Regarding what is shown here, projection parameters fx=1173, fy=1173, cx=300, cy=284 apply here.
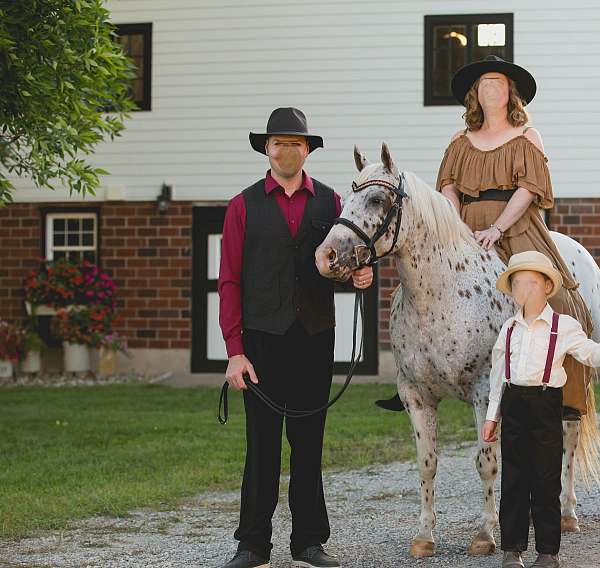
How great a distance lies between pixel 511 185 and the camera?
6297 mm

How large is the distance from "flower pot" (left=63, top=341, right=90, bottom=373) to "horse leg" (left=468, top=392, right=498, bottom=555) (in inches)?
459

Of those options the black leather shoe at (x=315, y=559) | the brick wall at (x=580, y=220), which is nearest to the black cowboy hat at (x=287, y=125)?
the black leather shoe at (x=315, y=559)

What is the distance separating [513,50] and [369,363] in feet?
16.0

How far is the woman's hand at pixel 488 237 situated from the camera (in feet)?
20.1

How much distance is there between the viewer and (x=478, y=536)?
239 inches

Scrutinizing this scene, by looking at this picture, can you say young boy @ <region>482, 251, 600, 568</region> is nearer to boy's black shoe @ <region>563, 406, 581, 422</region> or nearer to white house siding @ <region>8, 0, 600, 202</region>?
boy's black shoe @ <region>563, 406, 581, 422</region>

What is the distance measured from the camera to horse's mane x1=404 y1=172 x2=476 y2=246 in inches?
229

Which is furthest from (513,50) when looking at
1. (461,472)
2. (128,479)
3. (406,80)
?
(128,479)

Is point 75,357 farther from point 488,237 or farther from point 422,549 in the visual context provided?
point 488,237

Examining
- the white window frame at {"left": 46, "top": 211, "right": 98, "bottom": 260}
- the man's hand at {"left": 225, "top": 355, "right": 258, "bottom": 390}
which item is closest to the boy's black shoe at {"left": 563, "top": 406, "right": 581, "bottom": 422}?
the man's hand at {"left": 225, "top": 355, "right": 258, "bottom": 390}

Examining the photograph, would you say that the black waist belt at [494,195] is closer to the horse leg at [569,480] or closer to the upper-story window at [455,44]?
the horse leg at [569,480]

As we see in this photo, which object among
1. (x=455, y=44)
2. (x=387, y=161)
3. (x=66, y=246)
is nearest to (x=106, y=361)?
(x=66, y=246)

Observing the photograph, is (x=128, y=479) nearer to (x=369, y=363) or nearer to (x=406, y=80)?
(x=369, y=363)

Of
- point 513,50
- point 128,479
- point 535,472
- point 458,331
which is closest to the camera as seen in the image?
point 535,472
